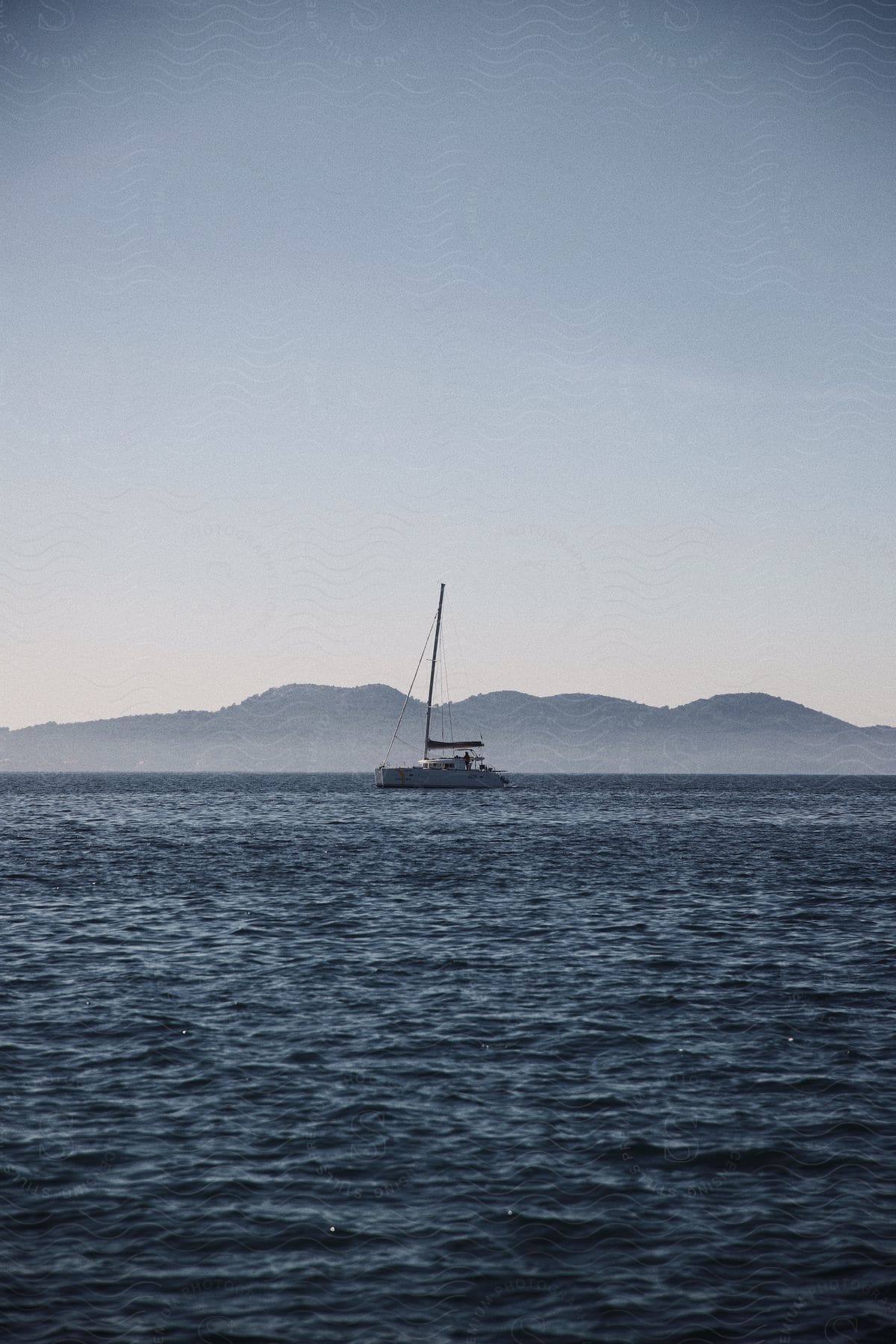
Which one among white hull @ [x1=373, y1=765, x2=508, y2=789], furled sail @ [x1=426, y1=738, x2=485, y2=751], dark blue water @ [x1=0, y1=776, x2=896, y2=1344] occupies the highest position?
furled sail @ [x1=426, y1=738, x2=485, y2=751]

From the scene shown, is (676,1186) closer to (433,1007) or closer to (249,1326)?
(249,1326)

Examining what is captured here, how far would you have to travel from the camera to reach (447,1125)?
15.2 meters

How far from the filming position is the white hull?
131 m

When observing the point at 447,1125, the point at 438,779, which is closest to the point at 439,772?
the point at 438,779

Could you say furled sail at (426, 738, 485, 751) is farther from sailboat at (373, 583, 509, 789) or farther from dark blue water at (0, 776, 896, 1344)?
dark blue water at (0, 776, 896, 1344)

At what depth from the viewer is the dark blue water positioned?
10.9 metres

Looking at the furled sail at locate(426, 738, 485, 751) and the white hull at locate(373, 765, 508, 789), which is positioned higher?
the furled sail at locate(426, 738, 485, 751)

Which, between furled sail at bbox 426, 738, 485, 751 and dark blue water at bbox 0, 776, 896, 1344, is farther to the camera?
furled sail at bbox 426, 738, 485, 751

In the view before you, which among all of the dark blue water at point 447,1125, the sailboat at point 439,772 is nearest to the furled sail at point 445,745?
the sailboat at point 439,772

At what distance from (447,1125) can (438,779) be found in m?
117

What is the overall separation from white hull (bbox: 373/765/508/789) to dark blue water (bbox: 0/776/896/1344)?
312 feet

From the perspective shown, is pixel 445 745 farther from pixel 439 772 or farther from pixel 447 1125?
pixel 447 1125

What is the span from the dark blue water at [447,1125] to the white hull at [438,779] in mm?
94980

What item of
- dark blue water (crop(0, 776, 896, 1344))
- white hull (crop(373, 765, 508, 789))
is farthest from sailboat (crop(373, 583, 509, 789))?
dark blue water (crop(0, 776, 896, 1344))
